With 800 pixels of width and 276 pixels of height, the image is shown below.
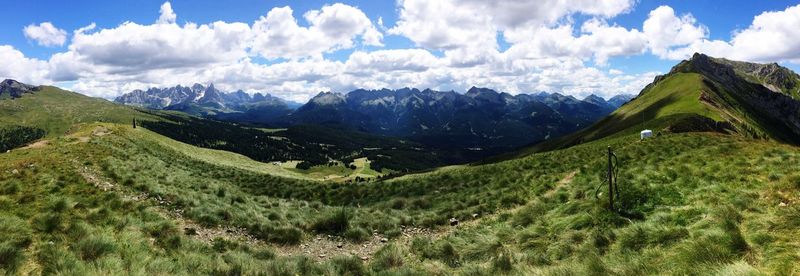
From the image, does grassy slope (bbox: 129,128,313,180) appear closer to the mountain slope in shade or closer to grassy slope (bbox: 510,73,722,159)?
grassy slope (bbox: 510,73,722,159)

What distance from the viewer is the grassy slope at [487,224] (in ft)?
32.9

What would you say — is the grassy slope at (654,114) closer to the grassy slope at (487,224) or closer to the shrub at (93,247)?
the grassy slope at (487,224)

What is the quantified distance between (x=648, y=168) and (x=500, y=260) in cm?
1816

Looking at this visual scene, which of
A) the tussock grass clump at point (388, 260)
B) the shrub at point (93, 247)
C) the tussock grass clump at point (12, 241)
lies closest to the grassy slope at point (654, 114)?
the tussock grass clump at point (388, 260)

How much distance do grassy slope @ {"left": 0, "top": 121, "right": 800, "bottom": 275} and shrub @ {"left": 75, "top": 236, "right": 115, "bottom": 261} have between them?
0.08 meters

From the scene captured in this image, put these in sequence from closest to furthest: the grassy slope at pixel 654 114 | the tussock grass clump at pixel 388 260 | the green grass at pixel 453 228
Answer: the green grass at pixel 453 228, the tussock grass clump at pixel 388 260, the grassy slope at pixel 654 114

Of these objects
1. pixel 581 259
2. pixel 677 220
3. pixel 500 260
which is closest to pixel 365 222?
pixel 500 260

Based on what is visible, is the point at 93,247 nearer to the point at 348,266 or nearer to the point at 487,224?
the point at 348,266

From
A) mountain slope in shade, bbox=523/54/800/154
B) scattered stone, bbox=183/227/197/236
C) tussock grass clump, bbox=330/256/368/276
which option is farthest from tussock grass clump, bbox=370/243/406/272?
mountain slope in shade, bbox=523/54/800/154

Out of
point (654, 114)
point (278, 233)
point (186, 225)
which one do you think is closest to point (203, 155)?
point (186, 225)

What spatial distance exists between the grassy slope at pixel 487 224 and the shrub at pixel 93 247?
82 mm

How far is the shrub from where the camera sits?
39.1 feet

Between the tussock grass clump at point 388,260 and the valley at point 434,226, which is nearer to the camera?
the valley at point 434,226

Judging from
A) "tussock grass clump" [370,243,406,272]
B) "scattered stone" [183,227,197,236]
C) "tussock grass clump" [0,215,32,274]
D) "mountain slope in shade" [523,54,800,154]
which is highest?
"mountain slope in shade" [523,54,800,154]
